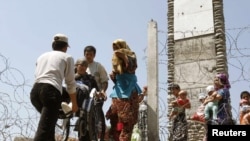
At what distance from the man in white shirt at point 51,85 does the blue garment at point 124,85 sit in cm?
108

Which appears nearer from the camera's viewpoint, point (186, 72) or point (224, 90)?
point (224, 90)

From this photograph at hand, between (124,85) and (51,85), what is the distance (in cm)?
144

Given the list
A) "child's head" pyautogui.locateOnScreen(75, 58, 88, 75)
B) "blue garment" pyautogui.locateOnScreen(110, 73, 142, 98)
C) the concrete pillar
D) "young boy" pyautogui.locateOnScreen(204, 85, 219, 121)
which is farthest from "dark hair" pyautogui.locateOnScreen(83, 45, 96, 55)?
"young boy" pyautogui.locateOnScreen(204, 85, 219, 121)

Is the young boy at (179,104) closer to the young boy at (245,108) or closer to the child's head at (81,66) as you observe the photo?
the young boy at (245,108)

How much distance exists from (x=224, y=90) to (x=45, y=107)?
290 cm

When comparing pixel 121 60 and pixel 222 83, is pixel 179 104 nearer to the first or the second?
pixel 222 83

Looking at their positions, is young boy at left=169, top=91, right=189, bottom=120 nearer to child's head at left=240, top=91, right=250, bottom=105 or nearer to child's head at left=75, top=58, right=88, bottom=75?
child's head at left=240, top=91, right=250, bottom=105

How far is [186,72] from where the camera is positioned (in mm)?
8781

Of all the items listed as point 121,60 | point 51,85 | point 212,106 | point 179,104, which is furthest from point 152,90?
point 51,85

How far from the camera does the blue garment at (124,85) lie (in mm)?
4617

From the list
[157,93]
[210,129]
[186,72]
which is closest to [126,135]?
[157,93]

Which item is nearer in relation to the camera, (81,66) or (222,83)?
(81,66)

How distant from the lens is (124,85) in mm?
4645

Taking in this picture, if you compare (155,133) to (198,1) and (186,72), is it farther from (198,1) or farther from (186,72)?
(198,1)
